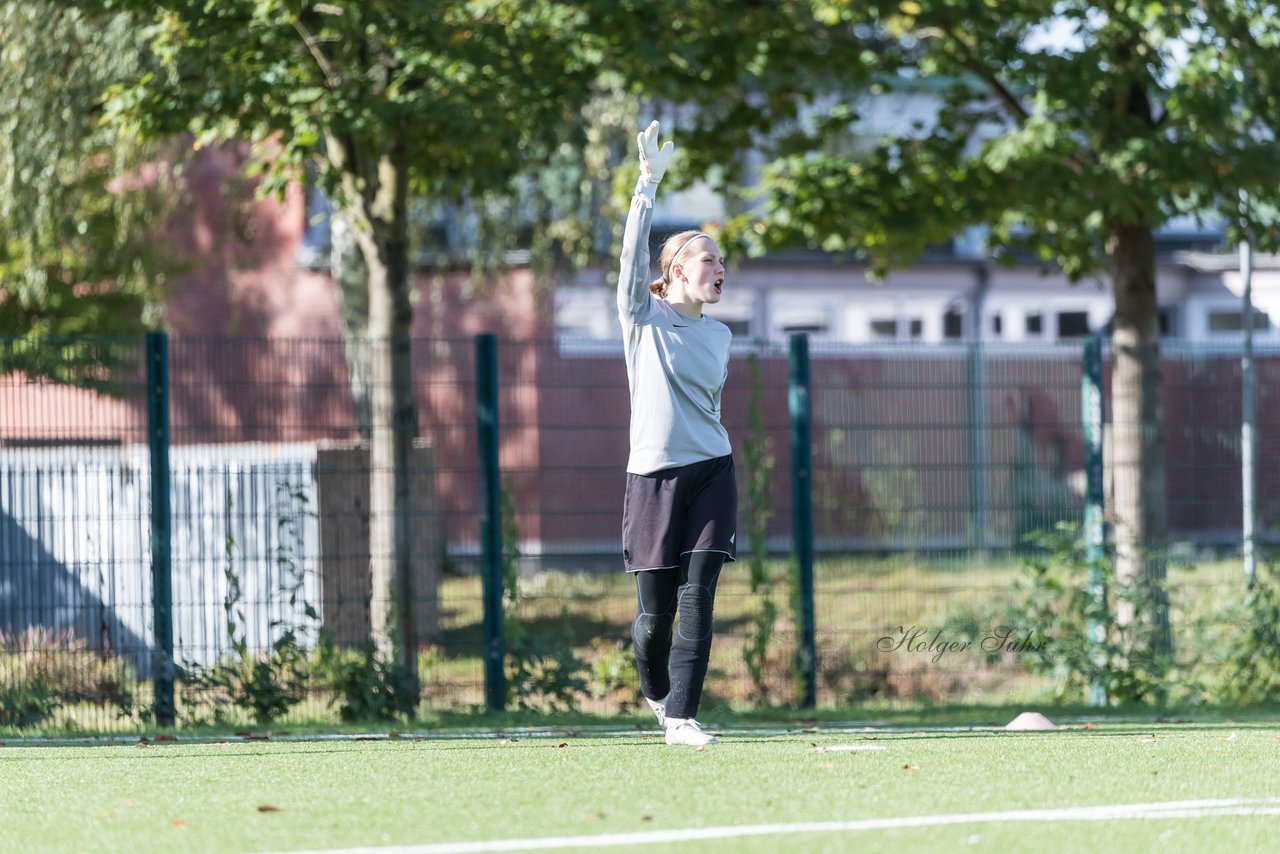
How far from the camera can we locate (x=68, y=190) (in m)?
14.2

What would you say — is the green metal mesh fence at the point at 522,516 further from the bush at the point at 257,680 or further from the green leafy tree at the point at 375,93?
the green leafy tree at the point at 375,93

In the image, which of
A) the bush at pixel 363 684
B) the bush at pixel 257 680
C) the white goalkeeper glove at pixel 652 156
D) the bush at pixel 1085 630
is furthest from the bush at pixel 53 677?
the bush at pixel 1085 630

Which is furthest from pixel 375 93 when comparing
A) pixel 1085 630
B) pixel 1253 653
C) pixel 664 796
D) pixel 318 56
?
pixel 1253 653

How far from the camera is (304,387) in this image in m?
10.6

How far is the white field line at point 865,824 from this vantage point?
181 inches

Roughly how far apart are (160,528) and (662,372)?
4.19 metres

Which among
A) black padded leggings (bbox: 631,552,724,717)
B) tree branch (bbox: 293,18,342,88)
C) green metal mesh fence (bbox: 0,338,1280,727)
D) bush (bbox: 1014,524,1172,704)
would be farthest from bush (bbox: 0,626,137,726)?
bush (bbox: 1014,524,1172,704)

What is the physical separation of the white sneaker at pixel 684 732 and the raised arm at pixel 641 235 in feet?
5.02

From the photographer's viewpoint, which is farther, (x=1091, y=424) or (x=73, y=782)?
(x=1091, y=424)

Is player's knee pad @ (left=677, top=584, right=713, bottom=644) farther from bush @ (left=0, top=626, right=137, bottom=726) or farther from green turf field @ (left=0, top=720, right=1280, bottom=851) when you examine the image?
bush @ (left=0, top=626, right=137, bottom=726)

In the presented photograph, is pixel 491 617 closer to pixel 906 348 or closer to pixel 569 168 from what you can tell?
pixel 906 348

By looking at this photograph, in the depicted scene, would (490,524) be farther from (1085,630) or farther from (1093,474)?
(1093,474)

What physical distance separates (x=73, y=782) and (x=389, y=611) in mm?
4082

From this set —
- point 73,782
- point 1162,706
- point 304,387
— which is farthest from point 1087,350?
point 73,782
